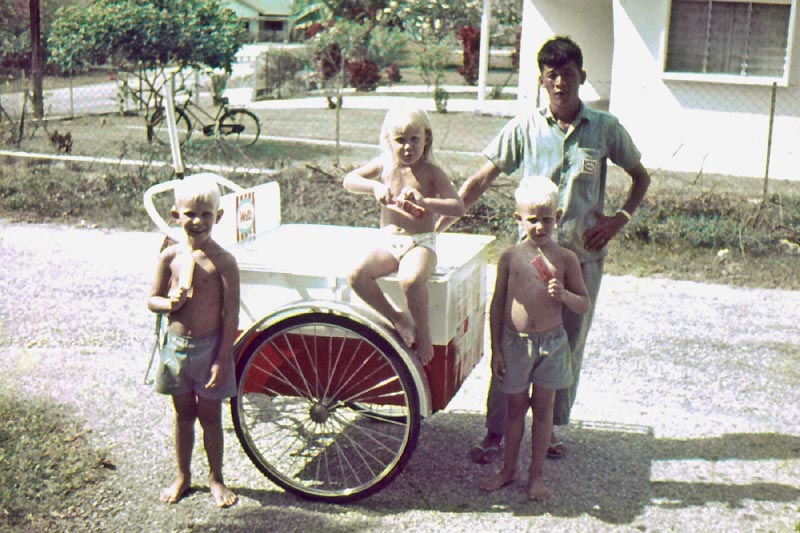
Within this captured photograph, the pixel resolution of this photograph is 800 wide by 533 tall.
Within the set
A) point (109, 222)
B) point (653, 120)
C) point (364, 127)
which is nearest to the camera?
point (109, 222)

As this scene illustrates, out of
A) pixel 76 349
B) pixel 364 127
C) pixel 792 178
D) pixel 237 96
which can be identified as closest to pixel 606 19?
pixel 364 127

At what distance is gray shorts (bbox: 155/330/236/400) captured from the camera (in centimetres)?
398

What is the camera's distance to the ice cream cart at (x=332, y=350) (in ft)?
13.1

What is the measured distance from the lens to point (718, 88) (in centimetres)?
1466

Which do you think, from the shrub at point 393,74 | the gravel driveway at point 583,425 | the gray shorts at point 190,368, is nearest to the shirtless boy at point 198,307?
the gray shorts at point 190,368

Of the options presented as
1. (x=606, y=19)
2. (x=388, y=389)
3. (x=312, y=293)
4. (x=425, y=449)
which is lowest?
(x=425, y=449)

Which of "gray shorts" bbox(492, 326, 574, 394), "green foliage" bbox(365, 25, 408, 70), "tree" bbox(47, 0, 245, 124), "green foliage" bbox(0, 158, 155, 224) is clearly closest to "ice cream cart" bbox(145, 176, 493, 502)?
"gray shorts" bbox(492, 326, 574, 394)

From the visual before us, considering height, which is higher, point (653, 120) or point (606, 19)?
point (606, 19)

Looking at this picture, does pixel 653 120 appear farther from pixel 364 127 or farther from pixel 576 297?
pixel 576 297

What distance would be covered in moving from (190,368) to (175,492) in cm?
55

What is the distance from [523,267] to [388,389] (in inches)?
29.1

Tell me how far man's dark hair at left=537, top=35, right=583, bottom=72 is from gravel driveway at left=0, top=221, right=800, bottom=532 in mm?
1759

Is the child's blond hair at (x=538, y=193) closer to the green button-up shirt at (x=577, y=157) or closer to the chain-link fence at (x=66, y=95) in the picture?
the green button-up shirt at (x=577, y=157)

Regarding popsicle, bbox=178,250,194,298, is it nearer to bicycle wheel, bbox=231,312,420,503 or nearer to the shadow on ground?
bicycle wheel, bbox=231,312,420,503
